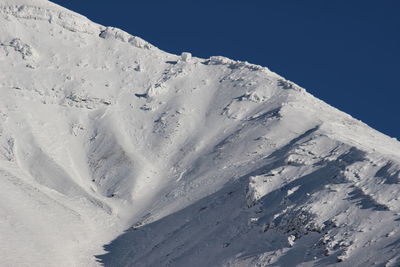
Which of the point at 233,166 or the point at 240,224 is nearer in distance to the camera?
the point at 240,224

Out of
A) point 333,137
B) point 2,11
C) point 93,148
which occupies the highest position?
point 2,11

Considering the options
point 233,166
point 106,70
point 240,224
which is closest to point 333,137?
point 233,166

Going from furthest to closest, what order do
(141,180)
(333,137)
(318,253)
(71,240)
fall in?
1. (141,180)
2. (333,137)
3. (71,240)
4. (318,253)

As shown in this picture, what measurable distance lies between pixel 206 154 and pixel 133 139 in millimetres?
11372

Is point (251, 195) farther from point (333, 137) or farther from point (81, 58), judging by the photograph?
point (81, 58)

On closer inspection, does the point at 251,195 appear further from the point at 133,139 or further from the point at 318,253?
the point at 133,139

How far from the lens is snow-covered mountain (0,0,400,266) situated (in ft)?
253

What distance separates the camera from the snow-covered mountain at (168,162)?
77.2 m

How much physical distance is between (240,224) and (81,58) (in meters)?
56.4

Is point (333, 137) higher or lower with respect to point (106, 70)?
lower

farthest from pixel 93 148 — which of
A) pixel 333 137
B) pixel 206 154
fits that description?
pixel 333 137

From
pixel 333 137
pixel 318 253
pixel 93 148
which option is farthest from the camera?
pixel 93 148

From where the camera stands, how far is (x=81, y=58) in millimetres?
131875

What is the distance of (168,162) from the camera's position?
11025cm
